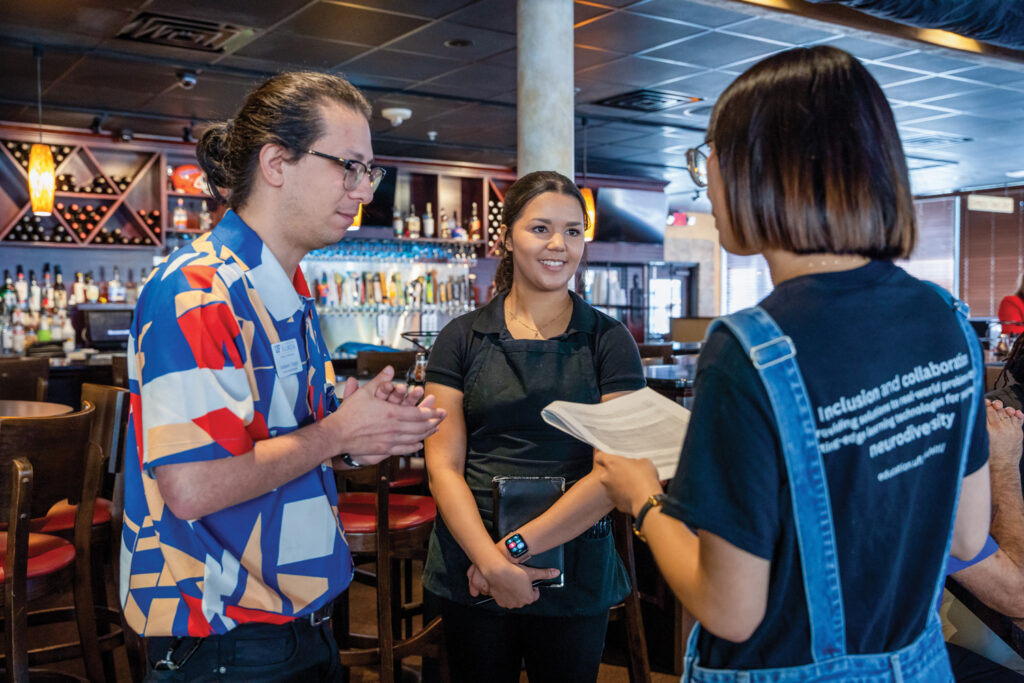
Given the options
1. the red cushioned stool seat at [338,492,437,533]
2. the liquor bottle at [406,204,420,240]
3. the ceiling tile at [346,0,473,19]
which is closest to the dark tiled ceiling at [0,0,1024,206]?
the ceiling tile at [346,0,473,19]

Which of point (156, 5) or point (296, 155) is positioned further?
point (156, 5)

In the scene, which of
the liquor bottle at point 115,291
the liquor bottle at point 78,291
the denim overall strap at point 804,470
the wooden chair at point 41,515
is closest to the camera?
the denim overall strap at point 804,470

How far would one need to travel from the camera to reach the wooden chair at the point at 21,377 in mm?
4453

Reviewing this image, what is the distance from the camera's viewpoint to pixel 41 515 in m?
2.38

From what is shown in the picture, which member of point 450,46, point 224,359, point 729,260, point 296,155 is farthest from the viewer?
point 729,260

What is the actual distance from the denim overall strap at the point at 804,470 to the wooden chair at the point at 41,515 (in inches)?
72.8

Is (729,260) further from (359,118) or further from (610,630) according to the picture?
(359,118)

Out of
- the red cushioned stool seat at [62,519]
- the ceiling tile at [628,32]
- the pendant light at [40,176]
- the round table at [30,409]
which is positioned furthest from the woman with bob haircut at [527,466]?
the pendant light at [40,176]

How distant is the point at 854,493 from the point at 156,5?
5038 millimetres

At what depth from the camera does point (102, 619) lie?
116 inches

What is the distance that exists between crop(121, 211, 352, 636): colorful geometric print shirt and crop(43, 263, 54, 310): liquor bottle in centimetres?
735

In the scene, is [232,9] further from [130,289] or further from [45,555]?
[130,289]

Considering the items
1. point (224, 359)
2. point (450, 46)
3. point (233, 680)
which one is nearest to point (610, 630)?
point (233, 680)

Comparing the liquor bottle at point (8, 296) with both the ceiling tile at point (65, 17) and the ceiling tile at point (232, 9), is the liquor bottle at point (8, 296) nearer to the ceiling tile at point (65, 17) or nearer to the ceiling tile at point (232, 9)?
the ceiling tile at point (65, 17)
